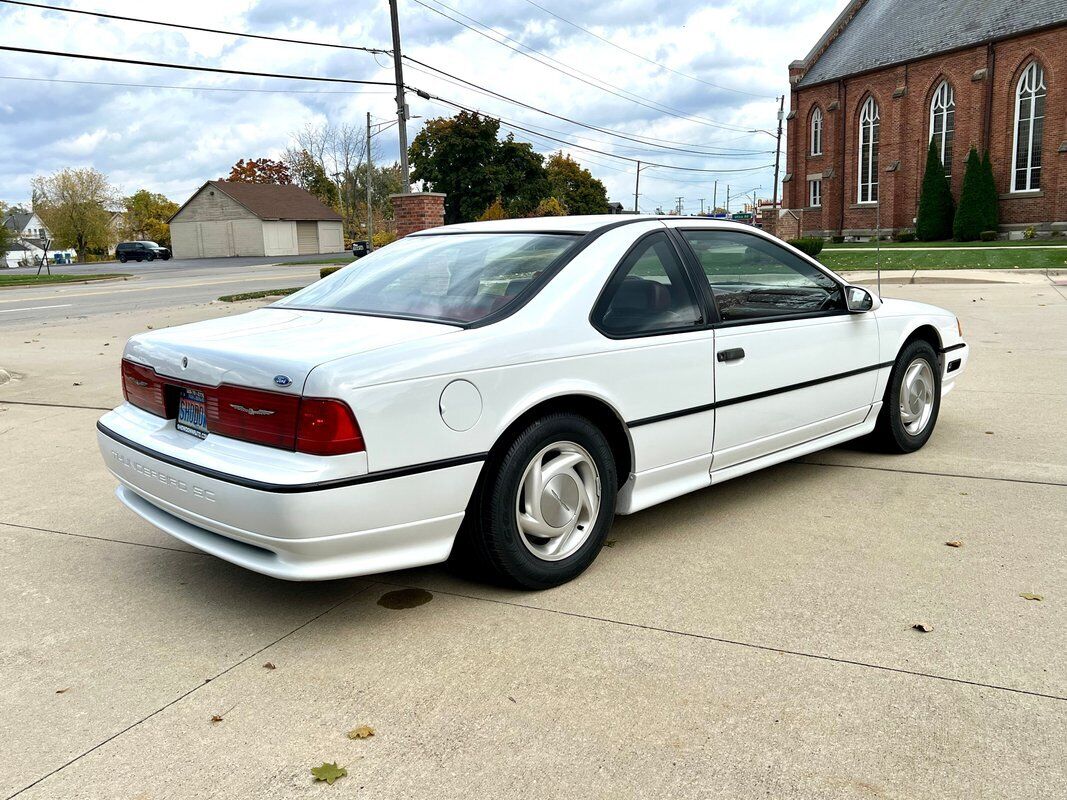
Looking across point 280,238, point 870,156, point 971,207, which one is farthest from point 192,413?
point 280,238

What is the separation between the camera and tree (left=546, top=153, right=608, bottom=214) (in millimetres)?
→ 83062

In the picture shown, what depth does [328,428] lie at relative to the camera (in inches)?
125

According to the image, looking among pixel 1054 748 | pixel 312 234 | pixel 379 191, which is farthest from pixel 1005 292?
pixel 379 191

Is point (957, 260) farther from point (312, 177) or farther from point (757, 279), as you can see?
point (312, 177)

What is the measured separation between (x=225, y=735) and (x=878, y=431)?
431 cm

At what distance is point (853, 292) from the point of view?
17.1ft

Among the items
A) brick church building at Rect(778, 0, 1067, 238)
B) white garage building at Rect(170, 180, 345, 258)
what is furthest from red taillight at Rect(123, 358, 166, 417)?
white garage building at Rect(170, 180, 345, 258)

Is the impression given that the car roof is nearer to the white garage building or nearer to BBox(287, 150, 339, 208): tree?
the white garage building

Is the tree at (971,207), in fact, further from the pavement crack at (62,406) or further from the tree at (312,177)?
the tree at (312,177)

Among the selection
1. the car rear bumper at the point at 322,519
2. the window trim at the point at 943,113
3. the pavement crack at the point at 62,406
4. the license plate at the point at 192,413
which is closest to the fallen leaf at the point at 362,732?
the car rear bumper at the point at 322,519

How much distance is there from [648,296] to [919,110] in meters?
44.4

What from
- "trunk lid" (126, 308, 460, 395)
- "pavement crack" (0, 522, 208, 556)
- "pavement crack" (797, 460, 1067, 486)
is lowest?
"pavement crack" (0, 522, 208, 556)

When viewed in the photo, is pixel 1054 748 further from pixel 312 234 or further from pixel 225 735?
pixel 312 234

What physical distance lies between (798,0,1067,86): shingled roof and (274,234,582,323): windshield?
4014 cm
